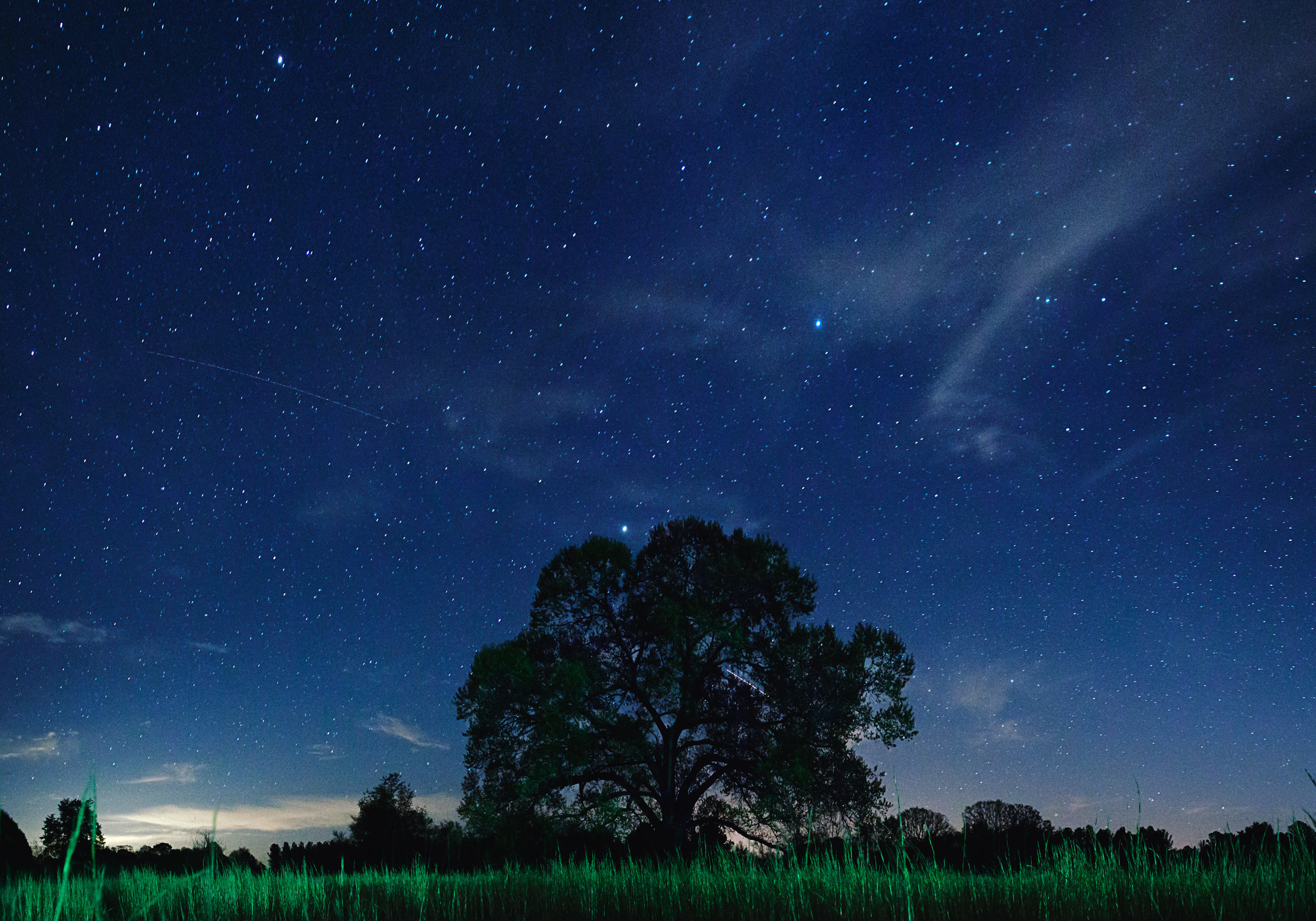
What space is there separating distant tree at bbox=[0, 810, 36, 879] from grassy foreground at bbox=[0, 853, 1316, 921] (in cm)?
105

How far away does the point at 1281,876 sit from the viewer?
17.1ft

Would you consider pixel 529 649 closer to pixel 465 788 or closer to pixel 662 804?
pixel 465 788

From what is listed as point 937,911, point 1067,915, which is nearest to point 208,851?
point 937,911

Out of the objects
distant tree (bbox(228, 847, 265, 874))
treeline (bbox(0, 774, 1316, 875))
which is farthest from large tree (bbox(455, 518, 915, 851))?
distant tree (bbox(228, 847, 265, 874))

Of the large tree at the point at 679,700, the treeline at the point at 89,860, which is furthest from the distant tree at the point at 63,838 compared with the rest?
the large tree at the point at 679,700

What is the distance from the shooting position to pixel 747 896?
621 centimetres

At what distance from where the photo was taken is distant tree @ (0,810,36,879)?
877cm

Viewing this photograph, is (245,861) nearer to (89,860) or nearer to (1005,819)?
(89,860)

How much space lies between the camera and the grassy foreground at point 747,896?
5.16m

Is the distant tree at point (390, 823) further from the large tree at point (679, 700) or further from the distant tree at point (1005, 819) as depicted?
the distant tree at point (1005, 819)

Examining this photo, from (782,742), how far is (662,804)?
11.9ft

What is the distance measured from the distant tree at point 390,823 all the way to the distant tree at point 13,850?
48.9ft

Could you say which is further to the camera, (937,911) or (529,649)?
(529,649)

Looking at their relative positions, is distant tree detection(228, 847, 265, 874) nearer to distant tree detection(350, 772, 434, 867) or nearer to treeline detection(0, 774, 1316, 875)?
treeline detection(0, 774, 1316, 875)
